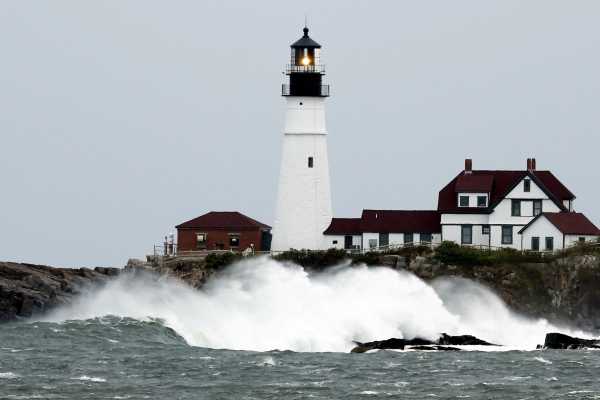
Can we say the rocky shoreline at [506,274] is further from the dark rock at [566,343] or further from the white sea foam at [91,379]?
the white sea foam at [91,379]

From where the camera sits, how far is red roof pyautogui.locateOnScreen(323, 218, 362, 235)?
242ft

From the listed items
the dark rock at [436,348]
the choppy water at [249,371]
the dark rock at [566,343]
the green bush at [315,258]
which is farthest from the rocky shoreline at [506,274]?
the choppy water at [249,371]

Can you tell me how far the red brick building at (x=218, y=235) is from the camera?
246ft

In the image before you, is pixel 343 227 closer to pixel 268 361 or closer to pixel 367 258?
pixel 367 258

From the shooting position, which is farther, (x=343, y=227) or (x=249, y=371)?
(x=343, y=227)

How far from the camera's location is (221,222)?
75438mm

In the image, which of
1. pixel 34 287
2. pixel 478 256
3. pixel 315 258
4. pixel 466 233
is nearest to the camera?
pixel 34 287

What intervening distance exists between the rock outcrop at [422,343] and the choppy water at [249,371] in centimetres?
198

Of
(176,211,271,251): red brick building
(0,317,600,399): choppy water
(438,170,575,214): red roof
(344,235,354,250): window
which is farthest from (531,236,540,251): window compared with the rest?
(0,317,600,399): choppy water

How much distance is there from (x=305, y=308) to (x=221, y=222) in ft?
35.8

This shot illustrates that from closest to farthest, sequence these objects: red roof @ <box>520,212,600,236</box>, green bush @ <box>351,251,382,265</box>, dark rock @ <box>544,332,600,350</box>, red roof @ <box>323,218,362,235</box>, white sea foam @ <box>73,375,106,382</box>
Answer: white sea foam @ <box>73,375,106,382</box> < dark rock @ <box>544,332,600,350</box> < green bush @ <box>351,251,382,265</box> < red roof @ <box>520,212,600,236</box> < red roof @ <box>323,218,362,235</box>

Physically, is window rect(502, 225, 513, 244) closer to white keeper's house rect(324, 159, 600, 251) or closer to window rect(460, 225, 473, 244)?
white keeper's house rect(324, 159, 600, 251)

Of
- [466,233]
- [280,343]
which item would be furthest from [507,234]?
[280,343]

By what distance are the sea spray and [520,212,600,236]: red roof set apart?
4.92m
